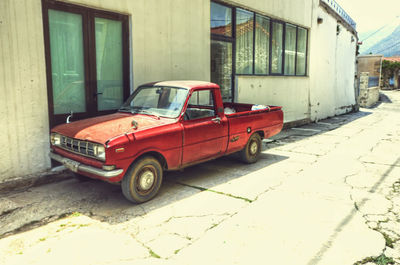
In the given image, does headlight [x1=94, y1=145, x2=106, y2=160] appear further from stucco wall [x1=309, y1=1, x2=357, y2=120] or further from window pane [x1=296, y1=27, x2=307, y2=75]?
stucco wall [x1=309, y1=1, x2=357, y2=120]

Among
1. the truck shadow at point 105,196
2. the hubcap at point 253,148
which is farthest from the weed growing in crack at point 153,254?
the hubcap at point 253,148

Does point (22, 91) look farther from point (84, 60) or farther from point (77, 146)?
point (77, 146)

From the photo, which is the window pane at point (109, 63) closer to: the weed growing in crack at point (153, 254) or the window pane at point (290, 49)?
the weed growing in crack at point (153, 254)

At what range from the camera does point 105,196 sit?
15.6 ft

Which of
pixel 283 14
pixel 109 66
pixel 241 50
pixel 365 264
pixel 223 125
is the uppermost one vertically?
pixel 283 14

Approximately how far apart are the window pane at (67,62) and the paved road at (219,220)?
1.43 meters

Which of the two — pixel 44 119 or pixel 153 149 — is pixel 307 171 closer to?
pixel 153 149

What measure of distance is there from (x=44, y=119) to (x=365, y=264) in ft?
15.9

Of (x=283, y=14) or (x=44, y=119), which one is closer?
(x=44, y=119)

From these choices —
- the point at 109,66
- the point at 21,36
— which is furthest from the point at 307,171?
the point at 21,36

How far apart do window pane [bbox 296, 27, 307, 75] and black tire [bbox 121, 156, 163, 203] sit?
33.2 ft

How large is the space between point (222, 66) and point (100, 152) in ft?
19.8

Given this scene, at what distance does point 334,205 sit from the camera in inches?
178

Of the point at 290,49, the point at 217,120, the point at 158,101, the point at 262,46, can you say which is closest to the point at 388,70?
the point at 290,49
